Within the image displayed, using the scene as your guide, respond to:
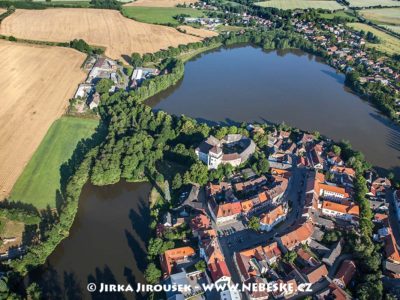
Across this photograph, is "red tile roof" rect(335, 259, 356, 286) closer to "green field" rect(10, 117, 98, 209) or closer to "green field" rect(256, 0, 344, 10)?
"green field" rect(10, 117, 98, 209)

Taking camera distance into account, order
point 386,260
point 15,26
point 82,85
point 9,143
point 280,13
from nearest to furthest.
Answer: point 386,260 < point 9,143 < point 82,85 < point 15,26 < point 280,13

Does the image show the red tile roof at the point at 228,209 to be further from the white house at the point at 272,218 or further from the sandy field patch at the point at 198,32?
the sandy field patch at the point at 198,32

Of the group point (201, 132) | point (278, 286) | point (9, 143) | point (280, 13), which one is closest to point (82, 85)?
point (9, 143)

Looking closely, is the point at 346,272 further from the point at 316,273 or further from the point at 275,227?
the point at 275,227

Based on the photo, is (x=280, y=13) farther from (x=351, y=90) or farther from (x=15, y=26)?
(x=15, y=26)

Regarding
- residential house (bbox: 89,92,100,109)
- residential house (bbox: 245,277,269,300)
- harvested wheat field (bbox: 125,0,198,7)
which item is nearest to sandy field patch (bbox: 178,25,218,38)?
harvested wheat field (bbox: 125,0,198,7)

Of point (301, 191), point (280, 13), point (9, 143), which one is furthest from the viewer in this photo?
point (280, 13)
